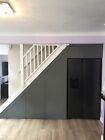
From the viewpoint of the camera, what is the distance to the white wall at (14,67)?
7168 mm

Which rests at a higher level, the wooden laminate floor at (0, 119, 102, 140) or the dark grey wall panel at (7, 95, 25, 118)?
the dark grey wall panel at (7, 95, 25, 118)

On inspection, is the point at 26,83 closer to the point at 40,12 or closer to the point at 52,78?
the point at 52,78

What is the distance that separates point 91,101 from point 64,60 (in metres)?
1.46

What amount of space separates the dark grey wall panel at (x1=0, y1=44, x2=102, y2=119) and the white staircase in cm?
12

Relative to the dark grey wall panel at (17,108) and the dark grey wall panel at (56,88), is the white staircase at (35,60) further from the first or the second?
the dark grey wall panel at (56,88)

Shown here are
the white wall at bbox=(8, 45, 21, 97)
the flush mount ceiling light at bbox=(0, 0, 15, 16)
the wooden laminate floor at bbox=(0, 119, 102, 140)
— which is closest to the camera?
the flush mount ceiling light at bbox=(0, 0, 15, 16)

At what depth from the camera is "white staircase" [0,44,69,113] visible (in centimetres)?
587

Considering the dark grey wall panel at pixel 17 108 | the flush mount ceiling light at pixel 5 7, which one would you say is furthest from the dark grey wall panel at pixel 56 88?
the flush mount ceiling light at pixel 5 7

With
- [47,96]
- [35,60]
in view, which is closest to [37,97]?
[47,96]

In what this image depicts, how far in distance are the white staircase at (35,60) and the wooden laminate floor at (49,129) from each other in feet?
2.91

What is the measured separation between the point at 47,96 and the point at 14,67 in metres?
2.09

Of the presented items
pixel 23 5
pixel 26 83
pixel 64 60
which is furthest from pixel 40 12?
pixel 26 83

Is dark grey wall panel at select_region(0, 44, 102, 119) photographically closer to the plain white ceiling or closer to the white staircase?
the white staircase

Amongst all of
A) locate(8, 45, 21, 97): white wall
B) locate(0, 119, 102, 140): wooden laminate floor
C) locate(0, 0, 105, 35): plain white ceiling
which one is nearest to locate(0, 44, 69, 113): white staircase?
locate(8, 45, 21, 97): white wall
